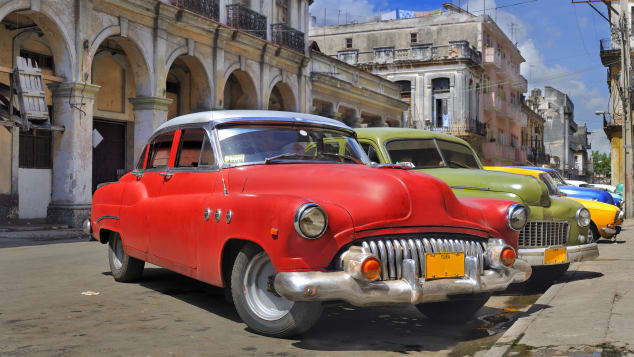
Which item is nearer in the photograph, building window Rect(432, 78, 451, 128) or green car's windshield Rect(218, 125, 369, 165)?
green car's windshield Rect(218, 125, 369, 165)

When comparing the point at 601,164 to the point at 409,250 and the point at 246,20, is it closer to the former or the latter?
the point at 246,20

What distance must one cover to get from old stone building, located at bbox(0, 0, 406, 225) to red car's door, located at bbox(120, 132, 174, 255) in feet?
18.5

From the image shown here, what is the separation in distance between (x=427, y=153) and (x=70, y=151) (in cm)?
1081

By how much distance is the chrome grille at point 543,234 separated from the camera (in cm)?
746

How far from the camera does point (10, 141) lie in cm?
1802

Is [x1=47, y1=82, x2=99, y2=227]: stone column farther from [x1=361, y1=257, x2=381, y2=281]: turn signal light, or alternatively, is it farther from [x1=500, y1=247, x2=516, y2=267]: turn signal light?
[x1=361, y1=257, x2=381, y2=281]: turn signal light

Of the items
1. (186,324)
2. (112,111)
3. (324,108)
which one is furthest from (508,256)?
(324,108)

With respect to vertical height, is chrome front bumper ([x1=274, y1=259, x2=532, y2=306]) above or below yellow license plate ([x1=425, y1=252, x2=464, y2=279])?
below

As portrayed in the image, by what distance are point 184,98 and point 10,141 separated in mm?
7221

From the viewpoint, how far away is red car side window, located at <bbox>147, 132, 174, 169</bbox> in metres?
6.46

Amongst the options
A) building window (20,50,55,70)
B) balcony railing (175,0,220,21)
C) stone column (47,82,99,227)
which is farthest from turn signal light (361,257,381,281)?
balcony railing (175,0,220,21)

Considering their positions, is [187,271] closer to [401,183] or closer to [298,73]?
[401,183]

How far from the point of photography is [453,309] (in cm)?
561

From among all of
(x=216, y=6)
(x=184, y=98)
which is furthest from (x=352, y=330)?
(x=184, y=98)
